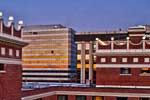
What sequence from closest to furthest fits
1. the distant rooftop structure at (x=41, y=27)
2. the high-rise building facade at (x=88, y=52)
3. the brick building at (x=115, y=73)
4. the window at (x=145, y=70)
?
the brick building at (x=115, y=73) → the window at (x=145, y=70) → the high-rise building facade at (x=88, y=52) → the distant rooftop structure at (x=41, y=27)

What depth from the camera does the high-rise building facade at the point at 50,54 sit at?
13462 cm

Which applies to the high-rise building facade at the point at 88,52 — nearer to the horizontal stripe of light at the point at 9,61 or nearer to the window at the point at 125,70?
the window at the point at 125,70

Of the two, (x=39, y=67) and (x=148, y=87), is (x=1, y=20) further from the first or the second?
(x=39, y=67)

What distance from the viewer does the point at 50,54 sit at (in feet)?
454

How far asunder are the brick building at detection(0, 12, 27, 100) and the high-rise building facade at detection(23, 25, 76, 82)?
104 metres

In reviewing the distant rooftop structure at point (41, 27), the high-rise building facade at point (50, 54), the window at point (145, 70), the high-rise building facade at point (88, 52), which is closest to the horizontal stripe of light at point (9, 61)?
the window at point (145, 70)

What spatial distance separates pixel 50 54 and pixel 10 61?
111m

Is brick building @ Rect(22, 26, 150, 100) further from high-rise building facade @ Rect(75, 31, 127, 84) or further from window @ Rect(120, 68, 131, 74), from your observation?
high-rise building facade @ Rect(75, 31, 127, 84)

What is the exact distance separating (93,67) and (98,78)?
81996 mm

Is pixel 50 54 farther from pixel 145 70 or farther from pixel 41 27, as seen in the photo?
pixel 145 70

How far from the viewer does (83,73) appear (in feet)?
427

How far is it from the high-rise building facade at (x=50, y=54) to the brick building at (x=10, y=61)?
10378 cm

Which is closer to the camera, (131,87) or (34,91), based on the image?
(34,91)

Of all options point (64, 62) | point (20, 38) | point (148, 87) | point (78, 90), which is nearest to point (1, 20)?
point (20, 38)
